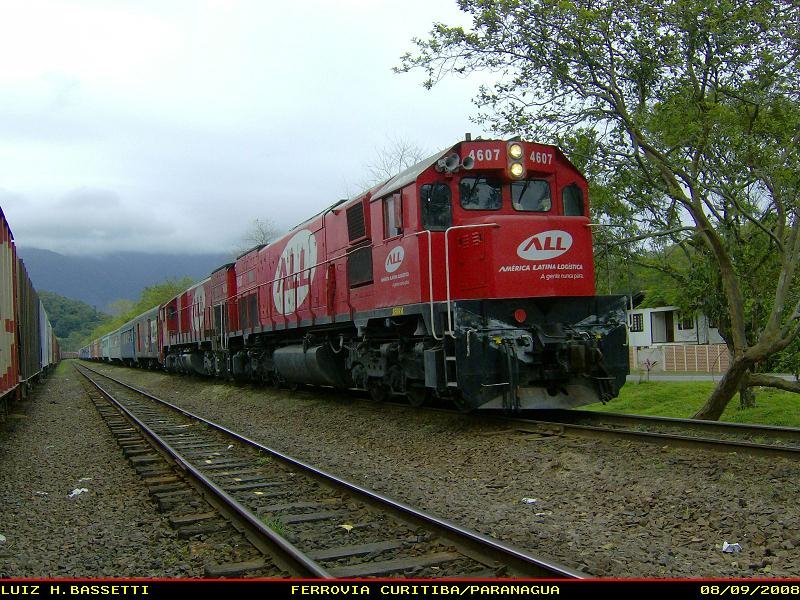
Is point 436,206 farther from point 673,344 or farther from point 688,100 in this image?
point 673,344

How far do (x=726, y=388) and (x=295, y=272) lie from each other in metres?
8.41

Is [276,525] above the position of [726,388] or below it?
below

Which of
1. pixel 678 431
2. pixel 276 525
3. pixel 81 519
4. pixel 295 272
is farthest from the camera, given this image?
pixel 295 272

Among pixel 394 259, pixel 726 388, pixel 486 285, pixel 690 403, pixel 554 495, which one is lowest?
pixel 690 403

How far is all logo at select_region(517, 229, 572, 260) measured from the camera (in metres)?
8.88

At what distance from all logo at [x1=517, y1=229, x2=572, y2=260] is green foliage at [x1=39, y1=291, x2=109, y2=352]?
16601 cm

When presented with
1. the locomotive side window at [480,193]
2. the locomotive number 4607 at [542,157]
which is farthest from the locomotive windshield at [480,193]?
the locomotive number 4607 at [542,157]

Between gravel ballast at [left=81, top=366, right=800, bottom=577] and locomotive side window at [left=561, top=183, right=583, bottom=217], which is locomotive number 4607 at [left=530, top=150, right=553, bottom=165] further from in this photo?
gravel ballast at [left=81, top=366, right=800, bottom=577]

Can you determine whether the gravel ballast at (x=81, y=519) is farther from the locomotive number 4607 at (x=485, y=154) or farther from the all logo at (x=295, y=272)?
the locomotive number 4607 at (x=485, y=154)

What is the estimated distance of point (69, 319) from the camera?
551ft

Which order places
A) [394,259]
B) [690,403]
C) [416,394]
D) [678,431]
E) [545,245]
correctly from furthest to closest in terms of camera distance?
[690,403] < [416,394] < [394,259] < [545,245] < [678,431]

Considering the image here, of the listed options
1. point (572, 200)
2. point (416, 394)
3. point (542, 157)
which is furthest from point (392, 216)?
point (416, 394)
